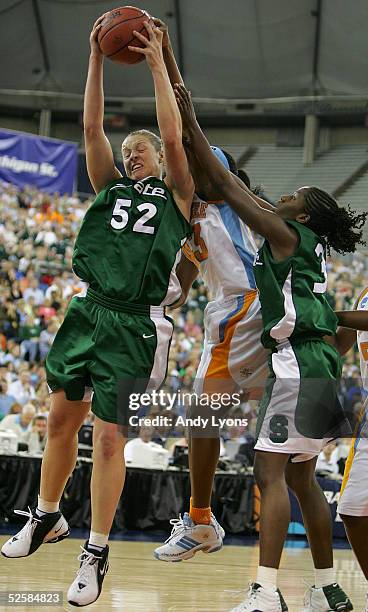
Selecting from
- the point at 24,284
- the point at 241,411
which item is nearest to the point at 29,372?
the point at 24,284

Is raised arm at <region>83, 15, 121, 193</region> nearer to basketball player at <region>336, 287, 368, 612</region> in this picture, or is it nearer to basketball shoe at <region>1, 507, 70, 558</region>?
basketball player at <region>336, 287, 368, 612</region>

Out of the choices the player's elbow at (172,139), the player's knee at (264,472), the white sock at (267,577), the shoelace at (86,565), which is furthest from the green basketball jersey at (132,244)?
the white sock at (267,577)

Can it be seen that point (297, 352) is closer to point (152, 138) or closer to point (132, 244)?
point (132, 244)

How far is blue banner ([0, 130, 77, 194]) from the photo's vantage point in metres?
18.8

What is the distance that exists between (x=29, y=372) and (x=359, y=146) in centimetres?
1715

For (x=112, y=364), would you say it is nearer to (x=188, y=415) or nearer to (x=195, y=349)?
(x=188, y=415)

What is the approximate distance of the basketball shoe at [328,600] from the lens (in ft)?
16.0

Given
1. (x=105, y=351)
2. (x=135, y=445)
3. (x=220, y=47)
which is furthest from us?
(x=220, y=47)

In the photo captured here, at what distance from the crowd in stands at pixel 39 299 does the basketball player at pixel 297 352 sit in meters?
7.15

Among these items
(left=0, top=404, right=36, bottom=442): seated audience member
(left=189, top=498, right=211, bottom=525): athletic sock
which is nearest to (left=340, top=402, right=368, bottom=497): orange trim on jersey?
(left=189, top=498, right=211, bottom=525): athletic sock

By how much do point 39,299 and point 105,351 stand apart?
11.5 metres

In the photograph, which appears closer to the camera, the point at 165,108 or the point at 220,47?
the point at 165,108

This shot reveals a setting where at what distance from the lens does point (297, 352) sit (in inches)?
192

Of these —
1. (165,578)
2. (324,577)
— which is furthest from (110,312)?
(165,578)
